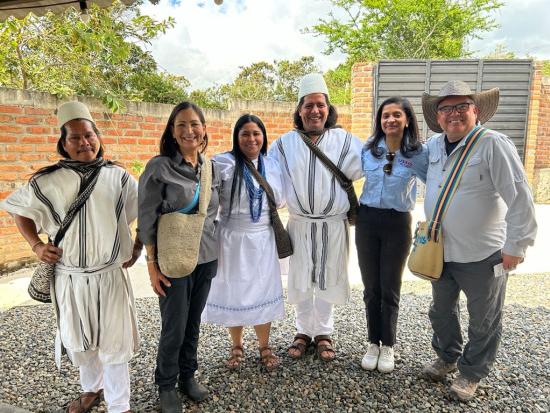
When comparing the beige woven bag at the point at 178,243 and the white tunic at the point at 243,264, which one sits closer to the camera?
the beige woven bag at the point at 178,243

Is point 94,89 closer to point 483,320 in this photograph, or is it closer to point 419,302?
point 419,302

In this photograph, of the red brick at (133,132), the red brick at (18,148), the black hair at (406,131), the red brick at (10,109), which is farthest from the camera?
the red brick at (133,132)

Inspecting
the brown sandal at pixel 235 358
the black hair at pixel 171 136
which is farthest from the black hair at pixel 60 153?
the brown sandal at pixel 235 358

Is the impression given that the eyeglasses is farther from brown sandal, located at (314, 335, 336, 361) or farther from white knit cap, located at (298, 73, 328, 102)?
brown sandal, located at (314, 335, 336, 361)

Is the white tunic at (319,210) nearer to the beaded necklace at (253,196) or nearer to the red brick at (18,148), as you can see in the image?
the beaded necklace at (253,196)

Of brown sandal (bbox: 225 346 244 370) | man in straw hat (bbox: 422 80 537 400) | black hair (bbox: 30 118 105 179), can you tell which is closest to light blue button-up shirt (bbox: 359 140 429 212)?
man in straw hat (bbox: 422 80 537 400)

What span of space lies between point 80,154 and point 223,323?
56.8 inches

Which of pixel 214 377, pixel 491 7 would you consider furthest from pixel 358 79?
pixel 491 7

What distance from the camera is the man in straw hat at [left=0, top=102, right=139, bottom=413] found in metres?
2.24

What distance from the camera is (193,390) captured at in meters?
2.63

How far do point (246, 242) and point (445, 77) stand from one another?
6173mm

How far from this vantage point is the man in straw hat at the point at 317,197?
2.92 meters

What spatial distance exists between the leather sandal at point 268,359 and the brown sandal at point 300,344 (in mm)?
154

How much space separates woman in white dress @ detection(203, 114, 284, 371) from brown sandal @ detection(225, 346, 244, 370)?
0.74ft
